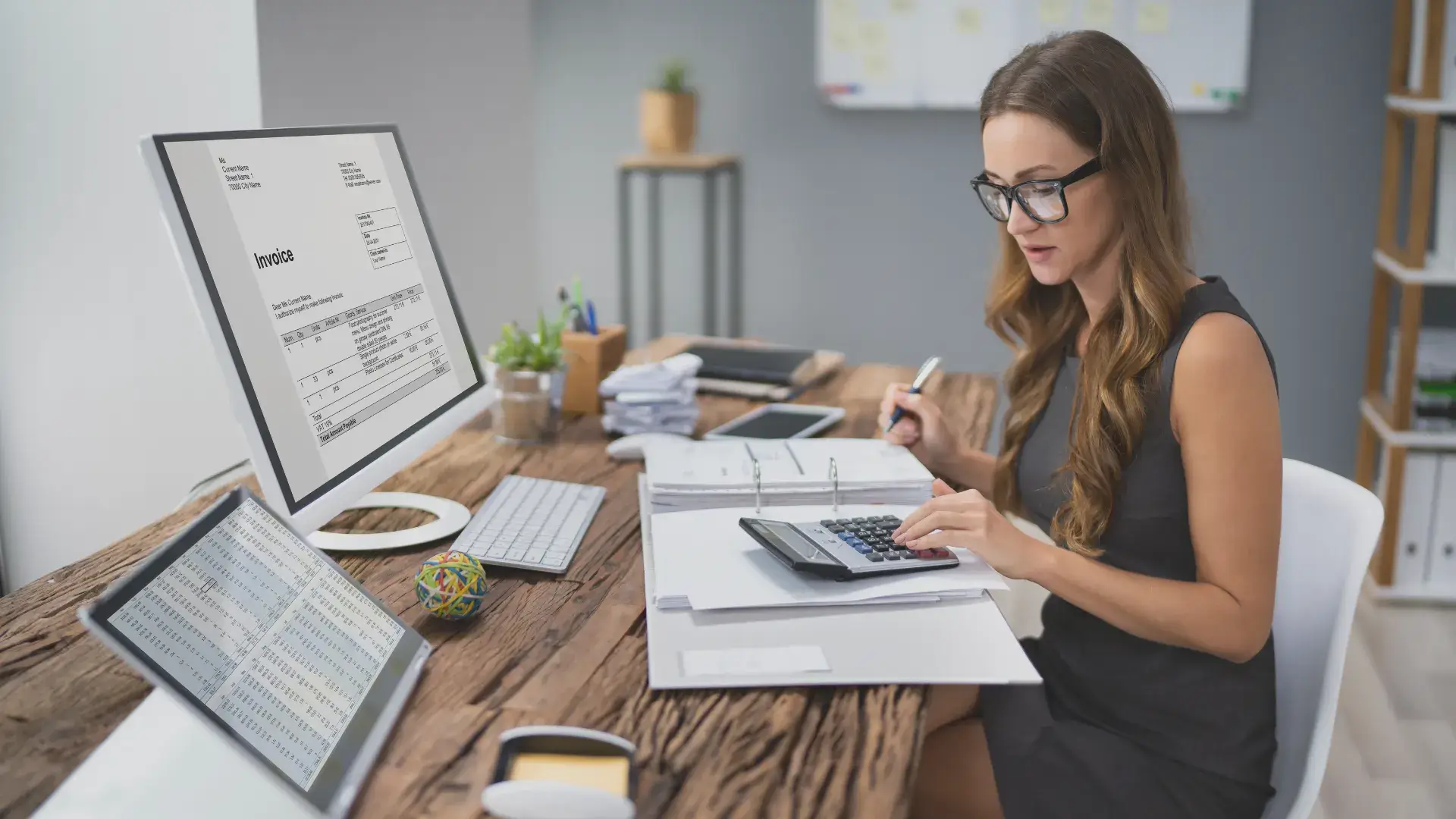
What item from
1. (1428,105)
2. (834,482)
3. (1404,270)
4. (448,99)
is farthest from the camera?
(448,99)

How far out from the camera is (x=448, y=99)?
3.24 m

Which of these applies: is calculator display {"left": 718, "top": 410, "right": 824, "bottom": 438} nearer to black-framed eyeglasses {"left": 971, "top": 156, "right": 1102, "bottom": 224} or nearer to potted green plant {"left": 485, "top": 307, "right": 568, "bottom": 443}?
potted green plant {"left": 485, "top": 307, "right": 568, "bottom": 443}

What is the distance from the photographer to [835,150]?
3.85 meters

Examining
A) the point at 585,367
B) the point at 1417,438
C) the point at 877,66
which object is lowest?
the point at 1417,438

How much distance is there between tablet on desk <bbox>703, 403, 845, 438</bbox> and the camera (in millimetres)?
1812

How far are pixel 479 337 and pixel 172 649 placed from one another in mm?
2910

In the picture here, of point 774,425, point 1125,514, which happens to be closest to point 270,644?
point 1125,514

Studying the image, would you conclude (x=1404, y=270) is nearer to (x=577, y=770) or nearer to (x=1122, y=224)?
(x=1122, y=224)

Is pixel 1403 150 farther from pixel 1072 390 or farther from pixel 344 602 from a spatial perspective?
pixel 344 602

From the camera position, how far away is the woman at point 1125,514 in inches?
48.4

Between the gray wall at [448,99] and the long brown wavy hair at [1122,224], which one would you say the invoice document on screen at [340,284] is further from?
the gray wall at [448,99]

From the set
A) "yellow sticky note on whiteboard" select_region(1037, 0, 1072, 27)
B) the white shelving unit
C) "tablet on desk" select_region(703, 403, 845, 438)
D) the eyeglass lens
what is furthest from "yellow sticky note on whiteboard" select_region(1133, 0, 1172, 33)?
the eyeglass lens

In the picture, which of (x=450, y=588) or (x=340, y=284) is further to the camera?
(x=340, y=284)

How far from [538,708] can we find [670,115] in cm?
292
